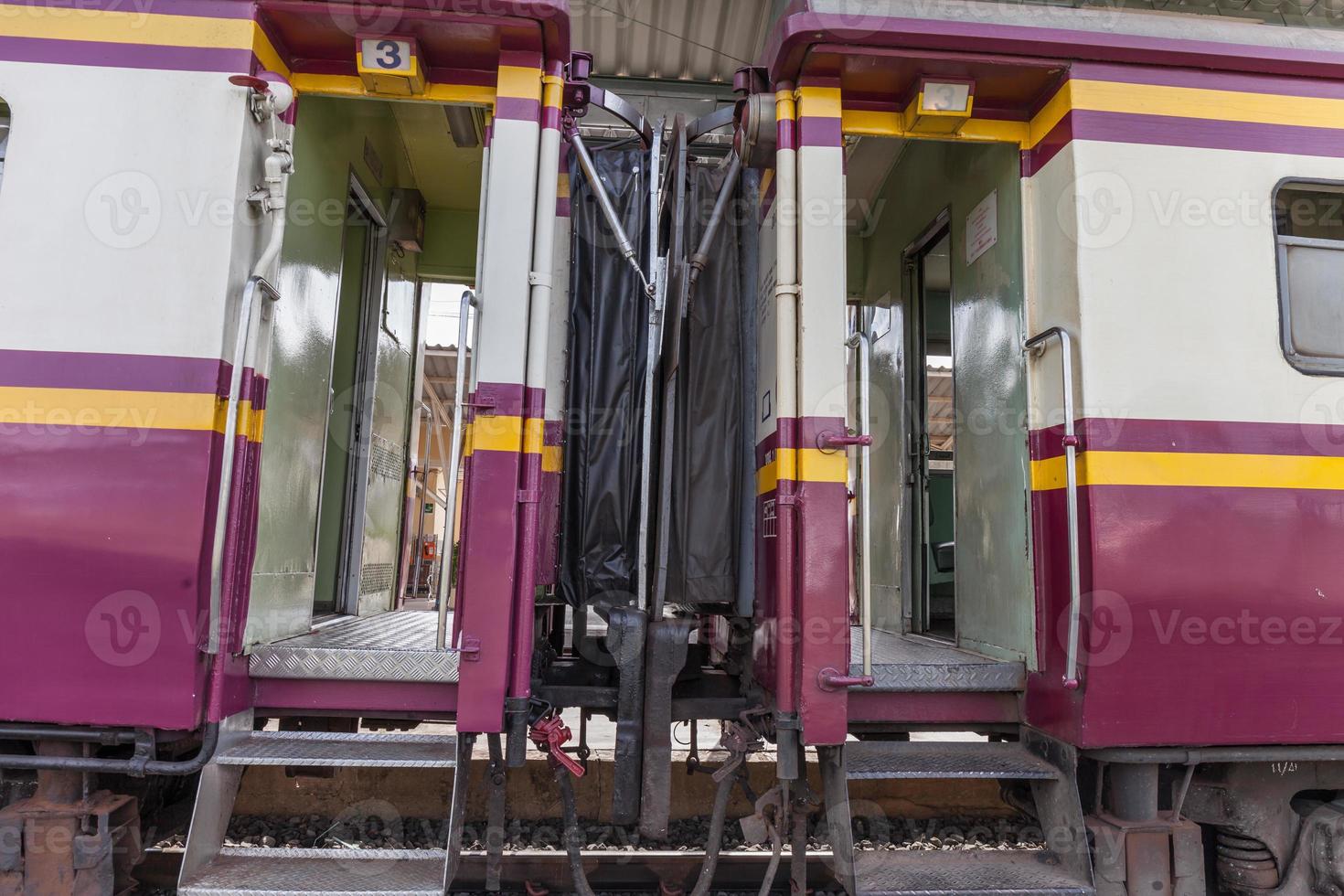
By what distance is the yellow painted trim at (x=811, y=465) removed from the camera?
2.88 metres

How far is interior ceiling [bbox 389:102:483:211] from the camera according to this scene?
4512 millimetres

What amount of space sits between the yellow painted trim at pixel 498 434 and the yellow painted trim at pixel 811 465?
959 millimetres

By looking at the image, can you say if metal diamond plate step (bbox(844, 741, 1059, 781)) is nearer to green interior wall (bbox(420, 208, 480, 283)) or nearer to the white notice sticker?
the white notice sticker

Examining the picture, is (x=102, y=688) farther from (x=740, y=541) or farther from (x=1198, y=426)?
(x=1198, y=426)

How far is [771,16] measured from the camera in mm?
4195

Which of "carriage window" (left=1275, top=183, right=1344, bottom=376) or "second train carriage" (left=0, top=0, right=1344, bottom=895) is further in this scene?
"carriage window" (left=1275, top=183, right=1344, bottom=376)

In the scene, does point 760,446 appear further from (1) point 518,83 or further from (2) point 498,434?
(1) point 518,83

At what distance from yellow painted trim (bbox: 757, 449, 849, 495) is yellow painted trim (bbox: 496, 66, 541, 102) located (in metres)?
1.62

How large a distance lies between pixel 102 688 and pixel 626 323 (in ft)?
7.82

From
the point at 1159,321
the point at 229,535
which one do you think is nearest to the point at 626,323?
the point at 229,535

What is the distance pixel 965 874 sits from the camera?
2.77 meters

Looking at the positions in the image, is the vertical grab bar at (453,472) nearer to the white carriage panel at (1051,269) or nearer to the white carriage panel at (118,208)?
the white carriage panel at (118,208)

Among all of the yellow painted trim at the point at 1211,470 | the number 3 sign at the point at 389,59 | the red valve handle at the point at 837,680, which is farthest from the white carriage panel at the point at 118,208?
the yellow painted trim at the point at 1211,470

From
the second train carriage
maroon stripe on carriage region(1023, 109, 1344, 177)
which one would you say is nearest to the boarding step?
the second train carriage
